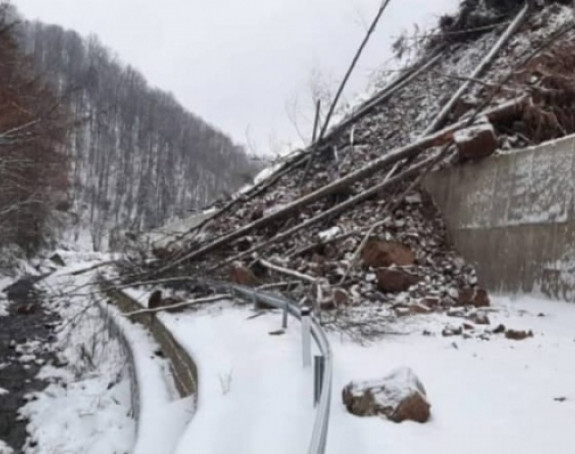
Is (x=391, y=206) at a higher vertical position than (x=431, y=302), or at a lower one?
higher

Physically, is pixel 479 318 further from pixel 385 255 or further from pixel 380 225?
pixel 380 225

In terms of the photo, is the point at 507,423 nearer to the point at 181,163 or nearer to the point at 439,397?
the point at 439,397

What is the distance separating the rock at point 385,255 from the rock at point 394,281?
0.29 meters

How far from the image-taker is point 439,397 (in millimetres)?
4145

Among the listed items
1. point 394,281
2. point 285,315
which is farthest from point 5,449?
point 394,281

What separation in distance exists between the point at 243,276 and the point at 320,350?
15.3 ft

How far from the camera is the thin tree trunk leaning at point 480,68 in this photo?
10445 millimetres

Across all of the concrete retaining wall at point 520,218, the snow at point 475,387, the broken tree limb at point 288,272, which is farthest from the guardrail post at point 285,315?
the concrete retaining wall at point 520,218

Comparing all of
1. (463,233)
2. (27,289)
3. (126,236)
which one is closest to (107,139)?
(27,289)

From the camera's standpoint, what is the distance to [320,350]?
14.2 feet

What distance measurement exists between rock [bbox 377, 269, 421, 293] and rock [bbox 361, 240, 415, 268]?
0.29 meters

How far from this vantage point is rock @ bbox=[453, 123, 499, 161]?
841 centimetres

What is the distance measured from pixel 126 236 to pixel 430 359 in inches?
333

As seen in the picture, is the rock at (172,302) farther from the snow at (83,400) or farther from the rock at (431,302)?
the rock at (431,302)
